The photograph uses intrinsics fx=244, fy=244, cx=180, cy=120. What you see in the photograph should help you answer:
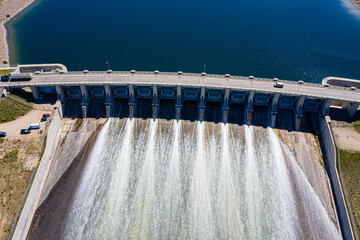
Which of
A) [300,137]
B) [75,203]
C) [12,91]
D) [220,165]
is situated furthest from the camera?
[12,91]

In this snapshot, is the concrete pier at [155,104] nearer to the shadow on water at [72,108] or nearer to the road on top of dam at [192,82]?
the road on top of dam at [192,82]

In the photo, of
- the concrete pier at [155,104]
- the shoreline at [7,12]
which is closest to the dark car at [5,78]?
the shoreline at [7,12]

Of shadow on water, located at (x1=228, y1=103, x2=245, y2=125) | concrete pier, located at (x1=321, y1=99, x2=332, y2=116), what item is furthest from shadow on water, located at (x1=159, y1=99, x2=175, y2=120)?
concrete pier, located at (x1=321, y1=99, x2=332, y2=116)

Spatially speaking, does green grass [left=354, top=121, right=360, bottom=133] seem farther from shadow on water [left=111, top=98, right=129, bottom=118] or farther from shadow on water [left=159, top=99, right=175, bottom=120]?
shadow on water [left=111, top=98, right=129, bottom=118]

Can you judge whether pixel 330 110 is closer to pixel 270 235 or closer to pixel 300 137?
pixel 300 137

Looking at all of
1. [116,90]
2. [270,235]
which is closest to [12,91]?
[116,90]
